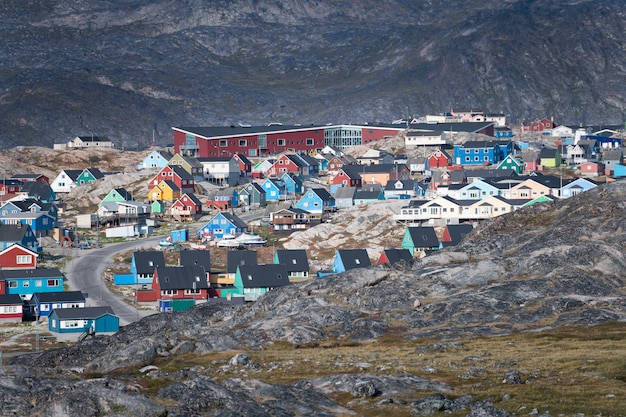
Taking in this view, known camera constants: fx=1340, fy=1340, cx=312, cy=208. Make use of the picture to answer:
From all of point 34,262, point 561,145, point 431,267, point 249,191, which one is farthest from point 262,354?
point 561,145

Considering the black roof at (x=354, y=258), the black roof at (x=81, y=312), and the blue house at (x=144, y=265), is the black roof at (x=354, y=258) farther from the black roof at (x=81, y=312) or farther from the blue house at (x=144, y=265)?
the black roof at (x=81, y=312)

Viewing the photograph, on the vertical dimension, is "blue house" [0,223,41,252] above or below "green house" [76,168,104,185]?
below

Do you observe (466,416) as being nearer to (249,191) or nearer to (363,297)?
(363,297)

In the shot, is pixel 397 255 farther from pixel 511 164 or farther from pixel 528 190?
pixel 511 164

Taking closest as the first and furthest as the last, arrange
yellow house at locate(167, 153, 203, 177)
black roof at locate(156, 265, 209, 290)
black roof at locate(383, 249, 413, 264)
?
black roof at locate(156, 265, 209, 290), black roof at locate(383, 249, 413, 264), yellow house at locate(167, 153, 203, 177)

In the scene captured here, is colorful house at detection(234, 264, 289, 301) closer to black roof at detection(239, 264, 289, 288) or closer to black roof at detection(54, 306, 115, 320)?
black roof at detection(239, 264, 289, 288)

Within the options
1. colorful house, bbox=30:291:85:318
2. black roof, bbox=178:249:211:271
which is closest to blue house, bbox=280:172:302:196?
black roof, bbox=178:249:211:271

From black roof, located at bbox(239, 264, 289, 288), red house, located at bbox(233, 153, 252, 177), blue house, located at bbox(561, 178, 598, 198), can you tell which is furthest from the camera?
red house, located at bbox(233, 153, 252, 177)
